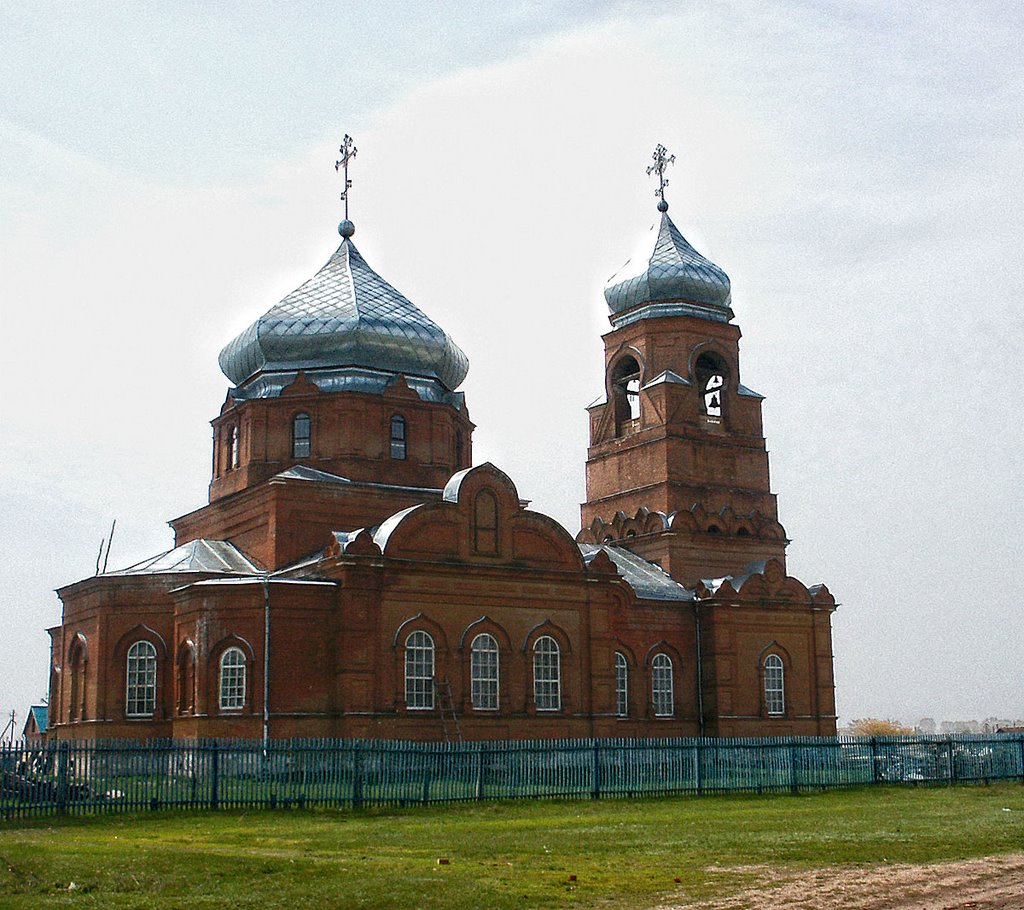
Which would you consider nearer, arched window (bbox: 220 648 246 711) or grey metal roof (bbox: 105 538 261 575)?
arched window (bbox: 220 648 246 711)

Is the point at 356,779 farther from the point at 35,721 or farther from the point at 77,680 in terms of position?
the point at 35,721

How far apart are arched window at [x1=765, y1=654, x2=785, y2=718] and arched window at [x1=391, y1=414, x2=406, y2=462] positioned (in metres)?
11.8

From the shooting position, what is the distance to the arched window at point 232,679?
3123 centimetres

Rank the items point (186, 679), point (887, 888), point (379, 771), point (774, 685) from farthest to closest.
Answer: point (774, 685) → point (186, 679) → point (379, 771) → point (887, 888)

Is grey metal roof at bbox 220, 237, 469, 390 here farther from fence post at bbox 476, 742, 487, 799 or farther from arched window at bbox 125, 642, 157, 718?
fence post at bbox 476, 742, 487, 799

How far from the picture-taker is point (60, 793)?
2025 cm

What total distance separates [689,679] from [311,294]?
49.5 ft

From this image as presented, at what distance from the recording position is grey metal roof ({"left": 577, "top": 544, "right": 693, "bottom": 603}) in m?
38.3

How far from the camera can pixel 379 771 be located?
2250 cm

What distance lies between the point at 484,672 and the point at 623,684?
5537 millimetres

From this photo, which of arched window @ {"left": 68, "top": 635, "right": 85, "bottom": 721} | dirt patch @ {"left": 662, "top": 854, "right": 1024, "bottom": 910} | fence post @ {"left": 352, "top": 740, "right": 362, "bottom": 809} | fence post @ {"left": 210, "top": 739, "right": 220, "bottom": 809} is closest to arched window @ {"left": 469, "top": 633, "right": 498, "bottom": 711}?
arched window @ {"left": 68, "top": 635, "right": 85, "bottom": 721}

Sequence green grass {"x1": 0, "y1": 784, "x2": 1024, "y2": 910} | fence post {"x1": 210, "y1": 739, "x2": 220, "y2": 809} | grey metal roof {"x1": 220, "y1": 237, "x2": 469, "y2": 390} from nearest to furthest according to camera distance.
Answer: green grass {"x1": 0, "y1": 784, "x2": 1024, "y2": 910} → fence post {"x1": 210, "y1": 739, "x2": 220, "y2": 809} → grey metal roof {"x1": 220, "y1": 237, "x2": 469, "y2": 390}

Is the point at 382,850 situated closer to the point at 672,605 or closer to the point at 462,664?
the point at 462,664

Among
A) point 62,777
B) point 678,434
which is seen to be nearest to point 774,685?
point 678,434
